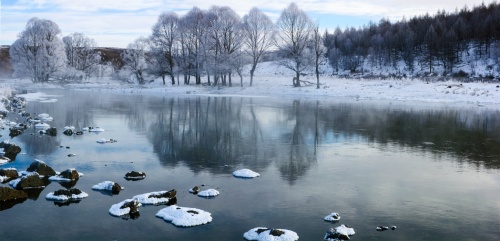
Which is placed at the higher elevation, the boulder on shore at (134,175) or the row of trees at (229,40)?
the row of trees at (229,40)

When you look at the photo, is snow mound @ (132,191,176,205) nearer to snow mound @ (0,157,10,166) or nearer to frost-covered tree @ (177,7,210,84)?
snow mound @ (0,157,10,166)

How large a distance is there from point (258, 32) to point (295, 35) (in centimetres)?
530

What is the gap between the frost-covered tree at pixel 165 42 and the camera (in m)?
70.6

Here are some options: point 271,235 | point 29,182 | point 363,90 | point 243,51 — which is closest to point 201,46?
point 243,51

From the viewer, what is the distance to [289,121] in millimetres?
27844

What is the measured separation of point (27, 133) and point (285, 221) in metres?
16.5

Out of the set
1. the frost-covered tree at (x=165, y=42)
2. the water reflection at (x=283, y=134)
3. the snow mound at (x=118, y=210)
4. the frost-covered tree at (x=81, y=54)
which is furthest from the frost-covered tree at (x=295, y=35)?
the snow mound at (x=118, y=210)

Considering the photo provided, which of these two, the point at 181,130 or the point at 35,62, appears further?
the point at 35,62

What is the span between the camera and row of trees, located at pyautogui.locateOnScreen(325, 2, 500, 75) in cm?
9131

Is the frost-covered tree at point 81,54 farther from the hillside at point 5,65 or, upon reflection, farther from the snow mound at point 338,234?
the snow mound at point 338,234

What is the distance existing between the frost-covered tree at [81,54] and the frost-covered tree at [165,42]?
27482 millimetres

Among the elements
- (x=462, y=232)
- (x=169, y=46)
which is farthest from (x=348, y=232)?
(x=169, y=46)

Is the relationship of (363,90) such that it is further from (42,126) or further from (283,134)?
(42,126)

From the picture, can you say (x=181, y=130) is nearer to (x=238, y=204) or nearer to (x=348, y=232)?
(x=238, y=204)
